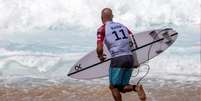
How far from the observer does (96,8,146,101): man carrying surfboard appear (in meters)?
7.51

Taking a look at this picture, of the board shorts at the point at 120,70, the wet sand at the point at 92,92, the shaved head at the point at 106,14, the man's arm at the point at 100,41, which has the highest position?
the shaved head at the point at 106,14

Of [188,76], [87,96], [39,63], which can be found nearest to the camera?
[87,96]

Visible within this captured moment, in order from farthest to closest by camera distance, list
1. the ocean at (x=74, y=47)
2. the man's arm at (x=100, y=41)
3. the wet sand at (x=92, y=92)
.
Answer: the ocean at (x=74, y=47) < the wet sand at (x=92, y=92) < the man's arm at (x=100, y=41)

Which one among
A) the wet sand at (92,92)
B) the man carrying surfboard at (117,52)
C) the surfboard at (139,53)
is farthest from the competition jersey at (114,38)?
the wet sand at (92,92)

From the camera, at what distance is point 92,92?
11086mm

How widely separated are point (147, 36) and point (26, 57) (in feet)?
23.3

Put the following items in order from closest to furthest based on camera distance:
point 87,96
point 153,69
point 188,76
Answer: point 87,96
point 188,76
point 153,69

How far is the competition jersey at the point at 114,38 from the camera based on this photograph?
7512mm

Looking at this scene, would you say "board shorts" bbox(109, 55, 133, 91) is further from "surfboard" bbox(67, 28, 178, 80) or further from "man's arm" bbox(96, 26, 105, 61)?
"surfboard" bbox(67, 28, 178, 80)

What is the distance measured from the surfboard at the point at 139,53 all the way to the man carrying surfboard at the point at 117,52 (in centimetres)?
67

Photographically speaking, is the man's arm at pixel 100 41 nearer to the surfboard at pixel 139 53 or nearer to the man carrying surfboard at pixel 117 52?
the man carrying surfboard at pixel 117 52

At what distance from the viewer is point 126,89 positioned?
7629mm

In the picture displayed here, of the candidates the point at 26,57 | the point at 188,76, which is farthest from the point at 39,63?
the point at 188,76

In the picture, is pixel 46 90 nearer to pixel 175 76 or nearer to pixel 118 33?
pixel 175 76
